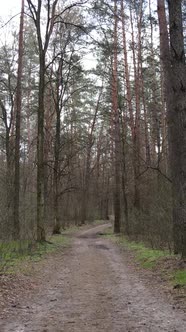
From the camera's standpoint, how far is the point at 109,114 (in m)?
28.2

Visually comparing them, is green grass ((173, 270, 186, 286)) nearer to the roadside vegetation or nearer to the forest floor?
the roadside vegetation

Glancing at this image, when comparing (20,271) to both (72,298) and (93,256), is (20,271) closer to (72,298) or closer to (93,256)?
(72,298)

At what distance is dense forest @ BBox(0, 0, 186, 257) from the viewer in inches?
452

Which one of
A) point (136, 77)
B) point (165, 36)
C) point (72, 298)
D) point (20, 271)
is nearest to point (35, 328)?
point (72, 298)

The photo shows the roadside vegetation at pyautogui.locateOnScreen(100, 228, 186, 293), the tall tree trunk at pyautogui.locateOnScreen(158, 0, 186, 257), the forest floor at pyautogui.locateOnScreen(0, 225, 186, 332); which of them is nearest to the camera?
the forest floor at pyautogui.locateOnScreen(0, 225, 186, 332)

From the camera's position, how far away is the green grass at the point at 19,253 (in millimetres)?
10572

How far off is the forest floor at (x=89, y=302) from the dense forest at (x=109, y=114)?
194 cm

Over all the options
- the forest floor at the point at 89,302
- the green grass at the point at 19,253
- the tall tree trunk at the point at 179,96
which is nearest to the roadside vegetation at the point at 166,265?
the forest floor at the point at 89,302

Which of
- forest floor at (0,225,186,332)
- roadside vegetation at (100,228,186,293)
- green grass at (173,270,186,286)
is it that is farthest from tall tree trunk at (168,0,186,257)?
forest floor at (0,225,186,332)

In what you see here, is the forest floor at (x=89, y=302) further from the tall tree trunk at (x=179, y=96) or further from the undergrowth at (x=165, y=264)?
the tall tree trunk at (x=179, y=96)

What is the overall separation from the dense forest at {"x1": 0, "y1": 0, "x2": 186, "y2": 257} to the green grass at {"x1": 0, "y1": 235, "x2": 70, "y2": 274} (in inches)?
17.2

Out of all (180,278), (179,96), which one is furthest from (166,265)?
(179,96)

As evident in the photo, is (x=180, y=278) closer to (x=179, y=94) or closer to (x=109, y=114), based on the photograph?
(x=179, y=94)

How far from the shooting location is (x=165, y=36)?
41.1ft
